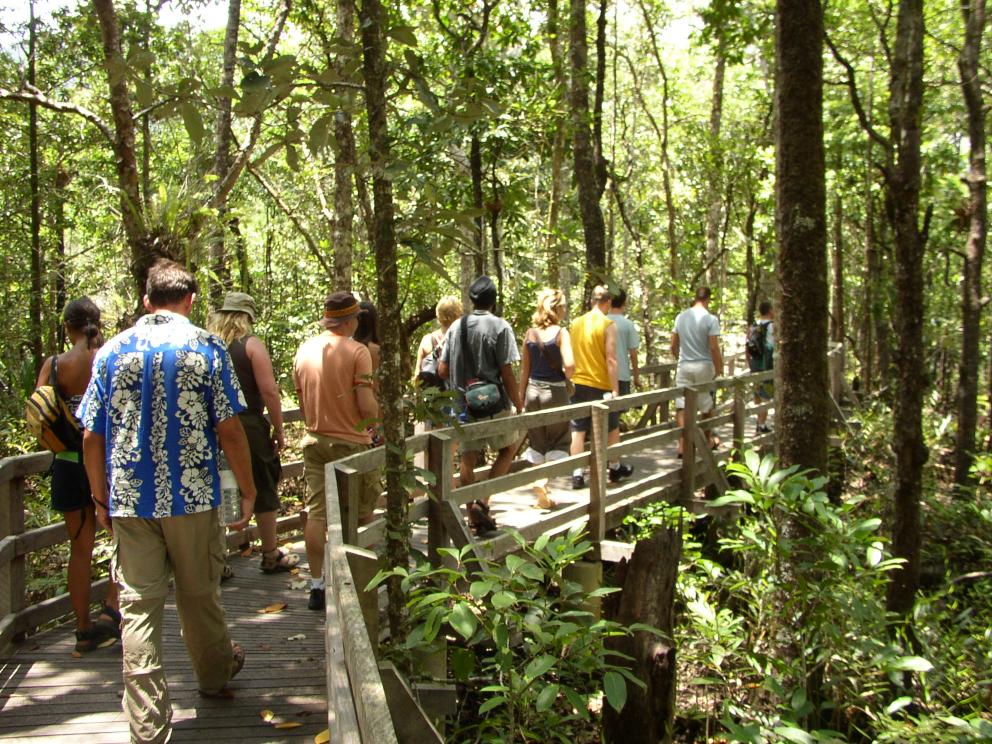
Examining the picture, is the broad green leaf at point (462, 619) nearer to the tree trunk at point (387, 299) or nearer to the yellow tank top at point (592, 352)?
the tree trunk at point (387, 299)

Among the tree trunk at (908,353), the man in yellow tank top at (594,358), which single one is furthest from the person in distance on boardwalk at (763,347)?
the tree trunk at (908,353)

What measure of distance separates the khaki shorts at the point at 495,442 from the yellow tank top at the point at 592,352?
1.57 m

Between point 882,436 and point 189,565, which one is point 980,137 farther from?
point 189,565

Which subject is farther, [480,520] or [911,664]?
[480,520]

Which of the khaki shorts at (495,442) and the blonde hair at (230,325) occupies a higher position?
the blonde hair at (230,325)

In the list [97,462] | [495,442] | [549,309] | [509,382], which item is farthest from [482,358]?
[97,462]

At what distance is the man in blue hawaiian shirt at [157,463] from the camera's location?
349 centimetres

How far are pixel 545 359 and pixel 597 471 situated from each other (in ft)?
3.38

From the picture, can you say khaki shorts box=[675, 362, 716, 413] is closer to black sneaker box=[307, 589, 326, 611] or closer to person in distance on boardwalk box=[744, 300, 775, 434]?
person in distance on boardwalk box=[744, 300, 775, 434]

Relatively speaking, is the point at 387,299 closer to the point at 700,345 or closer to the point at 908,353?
the point at 908,353

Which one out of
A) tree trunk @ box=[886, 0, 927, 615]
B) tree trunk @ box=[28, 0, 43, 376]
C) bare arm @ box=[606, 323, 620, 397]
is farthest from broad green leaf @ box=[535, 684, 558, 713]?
tree trunk @ box=[28, 0, 43, 376]

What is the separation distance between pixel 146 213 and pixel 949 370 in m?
29.0

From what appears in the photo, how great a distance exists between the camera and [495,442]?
6008 millimetres

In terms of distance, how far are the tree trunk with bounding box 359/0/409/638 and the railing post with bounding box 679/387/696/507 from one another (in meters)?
5.28
